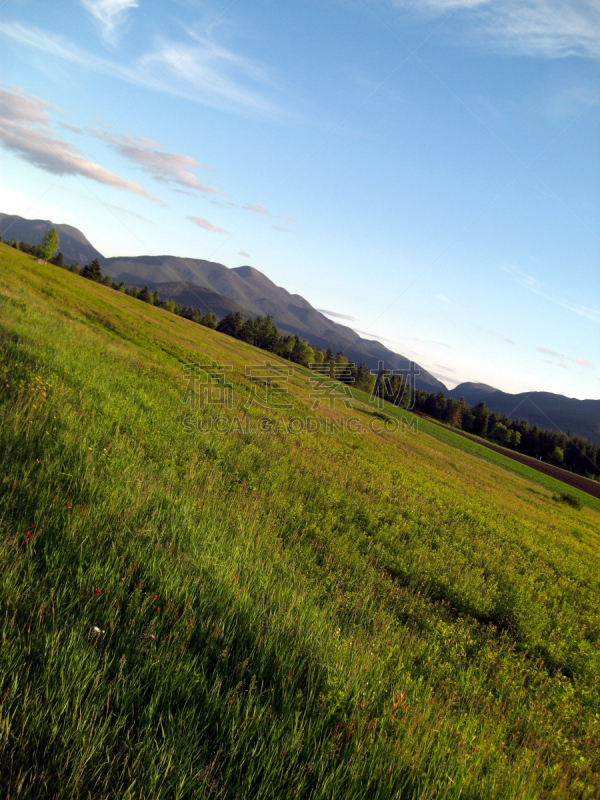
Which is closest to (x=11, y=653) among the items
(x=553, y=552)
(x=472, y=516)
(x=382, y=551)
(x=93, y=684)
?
(x=93, y=684)

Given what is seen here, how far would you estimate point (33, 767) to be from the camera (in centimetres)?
191

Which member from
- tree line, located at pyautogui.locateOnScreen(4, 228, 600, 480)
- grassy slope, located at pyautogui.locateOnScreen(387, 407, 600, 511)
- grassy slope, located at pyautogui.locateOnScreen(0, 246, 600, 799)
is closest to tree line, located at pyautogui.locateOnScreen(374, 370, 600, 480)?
tree line, located at pyautogui.locateOnScreen(4, 228, 600, 480)

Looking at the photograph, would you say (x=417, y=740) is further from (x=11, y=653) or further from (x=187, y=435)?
(x=187, y=435)

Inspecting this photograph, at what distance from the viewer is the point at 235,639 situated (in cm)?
342

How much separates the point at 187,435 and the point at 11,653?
28.8ft

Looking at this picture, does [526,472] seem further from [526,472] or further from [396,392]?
[396,392]

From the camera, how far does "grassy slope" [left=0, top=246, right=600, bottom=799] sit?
2.28 m

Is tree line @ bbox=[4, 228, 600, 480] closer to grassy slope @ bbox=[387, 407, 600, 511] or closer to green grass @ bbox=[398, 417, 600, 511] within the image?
grassy slope @ bbox=[387, 407, 600, 511]

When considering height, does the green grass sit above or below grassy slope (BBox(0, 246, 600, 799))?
above

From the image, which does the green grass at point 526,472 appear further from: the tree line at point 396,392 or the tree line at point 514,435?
the tree line at point 514,435

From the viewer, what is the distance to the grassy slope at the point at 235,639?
7.48ft

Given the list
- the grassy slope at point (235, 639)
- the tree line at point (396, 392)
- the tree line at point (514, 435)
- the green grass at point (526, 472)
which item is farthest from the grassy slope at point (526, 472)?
the grassy slope at point (235, 639)

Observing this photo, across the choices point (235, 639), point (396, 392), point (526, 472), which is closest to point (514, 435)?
point (396, 392)

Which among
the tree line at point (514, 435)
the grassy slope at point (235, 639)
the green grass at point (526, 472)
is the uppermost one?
the tree line at point (514, 435)
